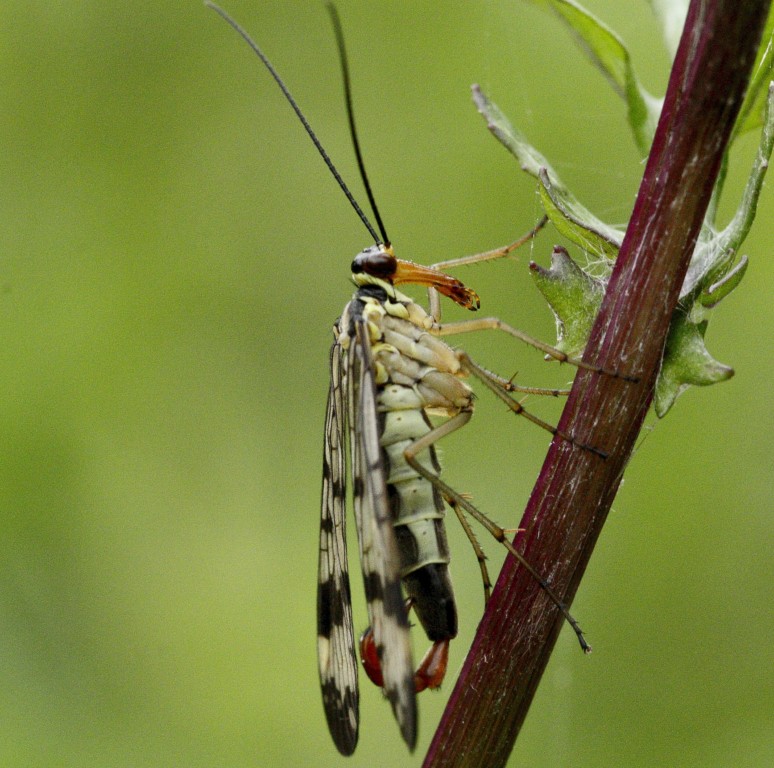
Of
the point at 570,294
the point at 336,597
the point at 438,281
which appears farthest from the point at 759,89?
the point at 336,597

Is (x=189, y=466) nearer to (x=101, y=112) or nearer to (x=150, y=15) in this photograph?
(x=101, y=112)

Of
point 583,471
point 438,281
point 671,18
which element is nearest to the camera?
point 583,471

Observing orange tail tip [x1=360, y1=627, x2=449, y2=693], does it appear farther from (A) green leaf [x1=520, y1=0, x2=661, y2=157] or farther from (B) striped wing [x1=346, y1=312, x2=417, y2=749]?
(A) green leaf [x1=520, y1=0, x2=661, y2=157]

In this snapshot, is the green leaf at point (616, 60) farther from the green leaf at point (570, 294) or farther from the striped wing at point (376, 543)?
the striped wing at point (376, 543)

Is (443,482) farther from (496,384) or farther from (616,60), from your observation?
(616,60)

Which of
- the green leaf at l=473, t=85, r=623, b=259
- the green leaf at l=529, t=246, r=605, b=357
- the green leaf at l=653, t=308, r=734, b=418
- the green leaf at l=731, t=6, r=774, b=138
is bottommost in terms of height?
the green leaf at l=653, t=308, r=734, b=418

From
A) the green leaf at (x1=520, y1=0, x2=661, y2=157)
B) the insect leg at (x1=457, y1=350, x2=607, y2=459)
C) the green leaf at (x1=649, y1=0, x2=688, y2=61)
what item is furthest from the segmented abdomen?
the green leaf at (x1=649, y1=0, x2=688, y2=61)
